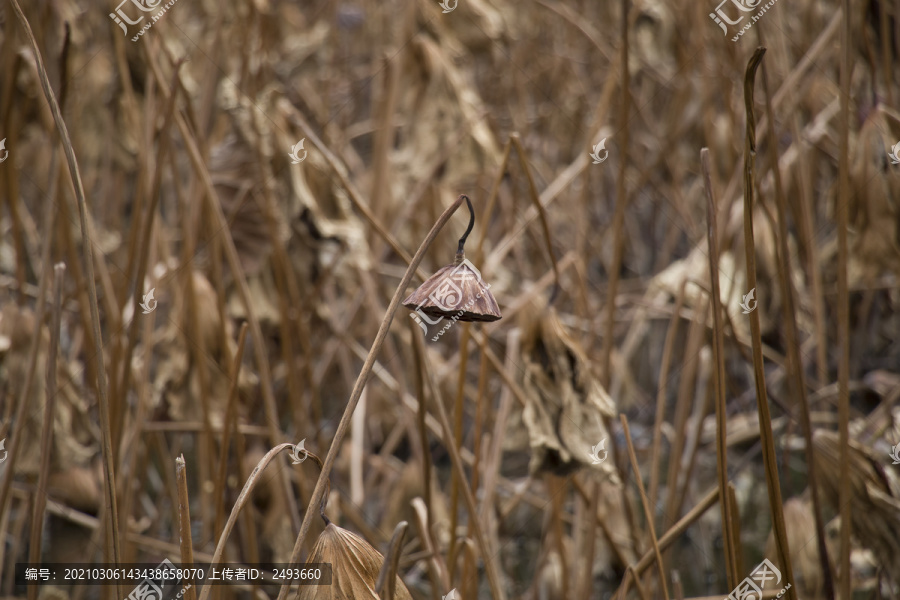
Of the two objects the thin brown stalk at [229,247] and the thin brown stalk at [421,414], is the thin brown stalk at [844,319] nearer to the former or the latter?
the thin brown stalk at [421,414]

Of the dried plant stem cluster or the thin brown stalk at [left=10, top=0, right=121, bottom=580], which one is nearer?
the thin brown stalk at [left=10, top=0, right=121, bottom=580]

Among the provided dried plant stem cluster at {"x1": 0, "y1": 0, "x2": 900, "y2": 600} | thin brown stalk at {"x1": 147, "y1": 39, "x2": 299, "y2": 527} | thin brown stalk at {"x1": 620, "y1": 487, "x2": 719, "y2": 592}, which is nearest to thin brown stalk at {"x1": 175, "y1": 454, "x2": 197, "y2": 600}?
dried plant stem cluster at {"x1": 0, "y1": 0, "x2": 900, "y2": 600}

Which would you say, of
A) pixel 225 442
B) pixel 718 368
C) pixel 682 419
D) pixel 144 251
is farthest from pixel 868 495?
pixel 144 251

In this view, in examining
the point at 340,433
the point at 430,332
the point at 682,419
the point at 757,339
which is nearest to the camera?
the point at 340,433

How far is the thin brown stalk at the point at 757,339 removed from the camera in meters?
0.45

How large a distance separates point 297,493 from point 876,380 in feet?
3.41

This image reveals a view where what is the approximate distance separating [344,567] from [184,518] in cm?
12

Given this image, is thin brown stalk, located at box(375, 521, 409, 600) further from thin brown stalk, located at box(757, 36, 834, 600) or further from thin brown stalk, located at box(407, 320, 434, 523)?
thin brown stalk, located at box(757, 36, 834, 600)

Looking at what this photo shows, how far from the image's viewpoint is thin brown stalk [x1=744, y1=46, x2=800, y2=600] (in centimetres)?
45

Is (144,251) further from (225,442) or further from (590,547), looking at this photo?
(590,547)

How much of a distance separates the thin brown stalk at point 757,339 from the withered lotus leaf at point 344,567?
0.29 meters

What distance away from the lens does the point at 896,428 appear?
847 mm

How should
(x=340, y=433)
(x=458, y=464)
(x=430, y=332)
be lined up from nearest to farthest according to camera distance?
(x=340, y=433)
(x=458, y=464)
(x=430, y=332)

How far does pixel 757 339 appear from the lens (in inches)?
19.3
